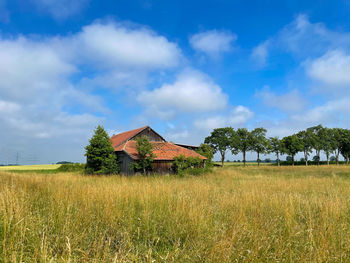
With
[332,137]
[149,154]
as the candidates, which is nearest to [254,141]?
[332,137]

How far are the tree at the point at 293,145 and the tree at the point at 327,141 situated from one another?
7215 mm

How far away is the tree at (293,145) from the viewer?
57894 mm

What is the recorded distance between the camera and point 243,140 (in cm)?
5778

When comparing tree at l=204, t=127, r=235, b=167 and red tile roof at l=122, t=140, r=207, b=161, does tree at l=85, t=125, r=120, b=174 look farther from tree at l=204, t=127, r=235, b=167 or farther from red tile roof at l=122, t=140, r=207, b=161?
tree at l=204, t=127, r=235, b=167

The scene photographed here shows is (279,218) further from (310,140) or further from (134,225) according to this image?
(310,140)

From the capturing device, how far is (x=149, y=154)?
23.2 m

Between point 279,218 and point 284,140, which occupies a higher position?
point 284,140

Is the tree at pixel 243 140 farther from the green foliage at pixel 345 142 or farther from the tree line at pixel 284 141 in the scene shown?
the green foliage at pixel 345 142

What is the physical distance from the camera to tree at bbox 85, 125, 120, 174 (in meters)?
24.3

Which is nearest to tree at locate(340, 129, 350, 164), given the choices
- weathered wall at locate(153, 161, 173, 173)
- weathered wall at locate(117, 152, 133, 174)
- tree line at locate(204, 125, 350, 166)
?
tree line at locate(204, 125, 350, 166)

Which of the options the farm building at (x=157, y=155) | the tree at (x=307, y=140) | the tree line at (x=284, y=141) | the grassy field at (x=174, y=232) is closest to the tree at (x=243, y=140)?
the tree line at (x=284, y=141)

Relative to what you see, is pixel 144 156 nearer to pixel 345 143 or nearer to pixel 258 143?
pixel 258 143

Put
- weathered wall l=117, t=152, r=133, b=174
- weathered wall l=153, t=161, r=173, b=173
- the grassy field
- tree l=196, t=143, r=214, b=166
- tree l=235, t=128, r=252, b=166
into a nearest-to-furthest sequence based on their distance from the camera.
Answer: the grassy field < weathered wall l=153, t=161, r=173, b=173 < weathered wall l=117, t=152, r=133, b=174 < tree l=196, t=143, r=214, b=166 < tree l=235, t=128, r=252, b=166

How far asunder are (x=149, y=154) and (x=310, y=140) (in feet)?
188
